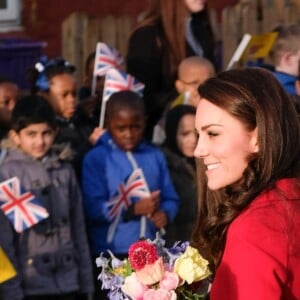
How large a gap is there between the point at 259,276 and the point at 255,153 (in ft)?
1.35

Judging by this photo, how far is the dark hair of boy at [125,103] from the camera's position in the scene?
21.5ft

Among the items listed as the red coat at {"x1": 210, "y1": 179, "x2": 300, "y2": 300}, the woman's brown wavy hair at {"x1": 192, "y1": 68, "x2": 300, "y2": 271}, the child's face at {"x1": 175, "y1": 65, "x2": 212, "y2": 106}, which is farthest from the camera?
the child's face at {"x1": 175, "y1": 65, "x2": 212, "y2": 106}

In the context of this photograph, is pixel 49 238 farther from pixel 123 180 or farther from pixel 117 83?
pixel 117 83

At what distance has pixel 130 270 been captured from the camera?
3789 millimetres

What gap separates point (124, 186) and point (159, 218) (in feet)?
0.95

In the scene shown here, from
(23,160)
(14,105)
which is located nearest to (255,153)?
(23,160)

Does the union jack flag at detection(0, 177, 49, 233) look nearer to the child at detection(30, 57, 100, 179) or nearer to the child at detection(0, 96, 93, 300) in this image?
the child at detection(0, 96, 93, 300)

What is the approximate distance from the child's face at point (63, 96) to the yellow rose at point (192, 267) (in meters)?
3.19

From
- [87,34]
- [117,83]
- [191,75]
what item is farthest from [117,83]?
[87,34]

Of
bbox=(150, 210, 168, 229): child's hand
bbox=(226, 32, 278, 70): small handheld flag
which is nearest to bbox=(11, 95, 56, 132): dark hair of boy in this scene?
bbox=(150, 210, 168, 229): child's hand

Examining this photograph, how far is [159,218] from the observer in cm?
648

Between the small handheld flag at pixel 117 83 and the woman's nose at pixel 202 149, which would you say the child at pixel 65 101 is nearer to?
the small handheld flag at pixel 117 83

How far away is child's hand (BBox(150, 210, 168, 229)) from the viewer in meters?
6.48

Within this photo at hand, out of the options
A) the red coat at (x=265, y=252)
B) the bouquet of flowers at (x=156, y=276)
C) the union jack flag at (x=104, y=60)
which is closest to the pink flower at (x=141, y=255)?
the bouquet of flowers at (x=156, y=276)
